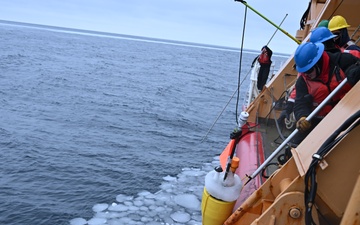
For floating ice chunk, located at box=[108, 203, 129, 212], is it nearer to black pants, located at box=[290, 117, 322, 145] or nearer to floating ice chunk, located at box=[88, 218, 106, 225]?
floating ice chunk, located at box=[88, 218, 106, 225]

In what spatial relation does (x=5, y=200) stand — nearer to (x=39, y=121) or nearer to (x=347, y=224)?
(x=39, y=121)

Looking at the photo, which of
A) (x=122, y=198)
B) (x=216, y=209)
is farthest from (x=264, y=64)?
(x=216, y=209)

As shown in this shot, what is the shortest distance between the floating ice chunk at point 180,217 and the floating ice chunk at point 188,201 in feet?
1.05

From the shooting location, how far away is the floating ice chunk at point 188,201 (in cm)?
612

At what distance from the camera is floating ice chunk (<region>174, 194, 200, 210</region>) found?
20.1 feet

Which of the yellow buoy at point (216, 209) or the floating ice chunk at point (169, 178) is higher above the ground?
the yellow buoy at point (216, 209)

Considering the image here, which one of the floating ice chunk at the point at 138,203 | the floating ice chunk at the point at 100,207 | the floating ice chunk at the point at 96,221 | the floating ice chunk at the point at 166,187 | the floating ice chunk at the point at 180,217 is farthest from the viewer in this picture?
the floating ice chunk at the point at 166,187

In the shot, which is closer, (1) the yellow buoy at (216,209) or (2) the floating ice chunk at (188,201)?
(1) the yellow buoy at (216,209)

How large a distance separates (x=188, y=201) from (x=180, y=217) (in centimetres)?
65

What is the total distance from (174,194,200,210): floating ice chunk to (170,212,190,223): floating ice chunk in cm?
32

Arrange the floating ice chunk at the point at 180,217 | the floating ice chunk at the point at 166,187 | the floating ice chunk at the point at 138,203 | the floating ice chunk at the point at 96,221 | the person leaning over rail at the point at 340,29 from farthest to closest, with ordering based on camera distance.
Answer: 1. the floating ice chunk at the point at 166,187
2. the floating ice chunk at the point at 138,203
3. the floating ice chunk at the point at 96,221
4. the floating ice chunk at the point at 180,217
5. the person leaning over rail at the point at 340,29

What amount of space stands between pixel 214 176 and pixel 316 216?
959mm

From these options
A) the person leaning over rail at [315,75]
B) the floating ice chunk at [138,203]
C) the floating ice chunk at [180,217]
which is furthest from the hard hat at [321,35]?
the floating ice chunk at [138,203]

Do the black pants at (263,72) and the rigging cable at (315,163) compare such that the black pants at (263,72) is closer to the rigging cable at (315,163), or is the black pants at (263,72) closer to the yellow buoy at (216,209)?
the yellow buoy at (216,209)
